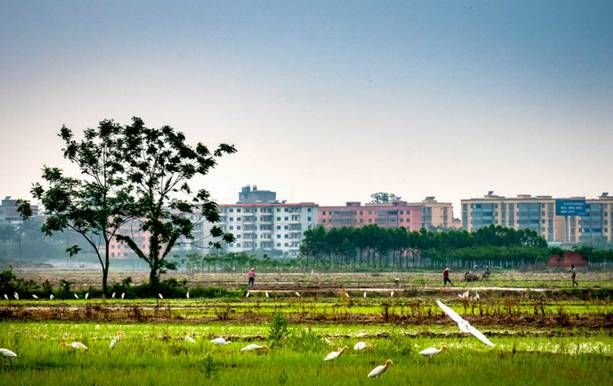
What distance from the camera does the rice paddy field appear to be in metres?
18.8

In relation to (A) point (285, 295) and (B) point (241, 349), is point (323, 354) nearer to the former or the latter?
(B) point (241, 349)

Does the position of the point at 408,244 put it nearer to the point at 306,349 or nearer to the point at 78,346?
the point at 306,349

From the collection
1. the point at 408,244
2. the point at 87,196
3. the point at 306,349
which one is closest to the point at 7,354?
the point at 306,349

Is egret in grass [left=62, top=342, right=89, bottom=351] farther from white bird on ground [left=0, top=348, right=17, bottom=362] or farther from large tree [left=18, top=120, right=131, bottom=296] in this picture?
large tree [left=18, top=120, right=131, bottom=296]

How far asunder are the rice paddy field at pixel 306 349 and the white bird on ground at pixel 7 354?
189 millimetres

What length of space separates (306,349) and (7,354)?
6327 millimetres

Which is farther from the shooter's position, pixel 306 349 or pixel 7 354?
pixel 306 349

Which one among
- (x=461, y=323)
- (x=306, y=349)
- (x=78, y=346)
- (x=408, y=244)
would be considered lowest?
(x=306, y=349)

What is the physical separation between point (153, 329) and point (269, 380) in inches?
485

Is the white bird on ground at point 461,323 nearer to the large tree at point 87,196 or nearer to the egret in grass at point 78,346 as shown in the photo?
the egret in grass at point 78,346

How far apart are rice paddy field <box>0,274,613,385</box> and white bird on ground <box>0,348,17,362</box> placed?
0.19m

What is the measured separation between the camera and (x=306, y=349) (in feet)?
76.3

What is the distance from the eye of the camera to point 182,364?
21.0 metres

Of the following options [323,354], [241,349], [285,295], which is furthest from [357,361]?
[285,295]
